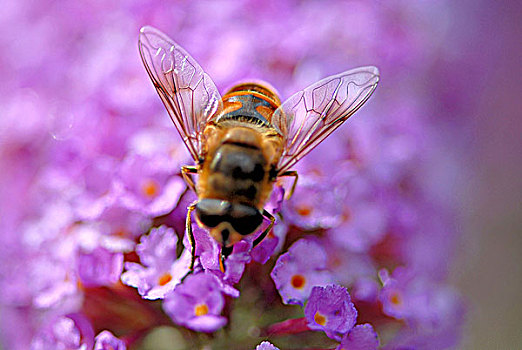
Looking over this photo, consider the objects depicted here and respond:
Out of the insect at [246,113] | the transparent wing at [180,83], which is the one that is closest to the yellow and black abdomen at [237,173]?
the insect at [246,113]

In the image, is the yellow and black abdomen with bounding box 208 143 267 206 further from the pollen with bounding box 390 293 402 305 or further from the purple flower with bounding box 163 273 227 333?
the pollen with bounding box 390 293 402 305

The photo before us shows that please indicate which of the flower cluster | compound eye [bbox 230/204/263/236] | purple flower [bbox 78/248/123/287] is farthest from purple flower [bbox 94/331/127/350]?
compound eye [bbox 230/204/263/236]

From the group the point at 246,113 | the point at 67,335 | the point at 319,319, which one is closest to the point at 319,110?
the point at 246,113

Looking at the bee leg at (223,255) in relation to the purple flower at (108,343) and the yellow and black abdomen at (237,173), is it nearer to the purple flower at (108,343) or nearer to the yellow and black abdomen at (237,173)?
the yellow and black abdomen at (237,173)

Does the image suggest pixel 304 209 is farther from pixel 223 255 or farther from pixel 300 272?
pixel 223 255

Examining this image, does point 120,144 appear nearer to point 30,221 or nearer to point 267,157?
point 30,221

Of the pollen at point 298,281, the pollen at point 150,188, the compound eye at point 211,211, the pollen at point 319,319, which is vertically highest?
the pollen at point 150,188
